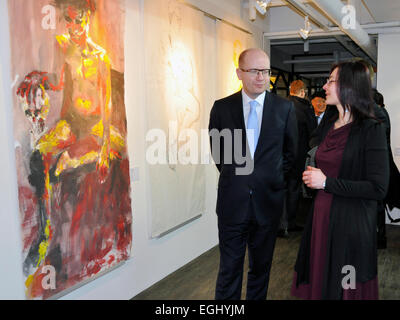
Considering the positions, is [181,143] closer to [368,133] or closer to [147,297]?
[147,297]

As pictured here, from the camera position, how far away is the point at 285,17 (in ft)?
21.0

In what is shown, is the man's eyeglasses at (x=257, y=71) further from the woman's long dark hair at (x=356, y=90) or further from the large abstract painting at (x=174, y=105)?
the large abstract painting at (x=174, y=105)

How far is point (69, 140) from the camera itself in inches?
99.3

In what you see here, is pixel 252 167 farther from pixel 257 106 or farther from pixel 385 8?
pixel 385 8

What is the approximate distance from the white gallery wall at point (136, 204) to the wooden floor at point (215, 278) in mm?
97

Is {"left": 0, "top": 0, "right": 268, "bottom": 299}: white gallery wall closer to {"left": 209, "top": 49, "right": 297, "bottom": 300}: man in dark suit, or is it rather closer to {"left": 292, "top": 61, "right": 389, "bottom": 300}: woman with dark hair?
{"left": 209, "top": 49, "right": 297, "bottom": 300}: man in dark suit

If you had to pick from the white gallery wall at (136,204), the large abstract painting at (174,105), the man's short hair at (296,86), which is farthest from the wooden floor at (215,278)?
the man's short hair at (296,86)

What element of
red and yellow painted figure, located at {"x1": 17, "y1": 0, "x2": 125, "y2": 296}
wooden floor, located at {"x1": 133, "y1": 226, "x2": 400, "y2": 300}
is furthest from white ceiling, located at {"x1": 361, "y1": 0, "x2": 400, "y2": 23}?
red and yellow painted figure, located at {"x1": 17, "y1": 0, "x2": 125, "y2": 296}

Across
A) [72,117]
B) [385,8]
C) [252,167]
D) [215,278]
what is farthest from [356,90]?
[385,8]

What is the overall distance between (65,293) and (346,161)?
1867mm

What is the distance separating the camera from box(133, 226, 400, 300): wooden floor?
11.0 ft

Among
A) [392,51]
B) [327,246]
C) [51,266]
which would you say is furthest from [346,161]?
[392,51]

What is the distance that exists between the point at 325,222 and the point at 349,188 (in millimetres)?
240

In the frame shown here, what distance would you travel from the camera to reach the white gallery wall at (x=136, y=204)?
216cm
